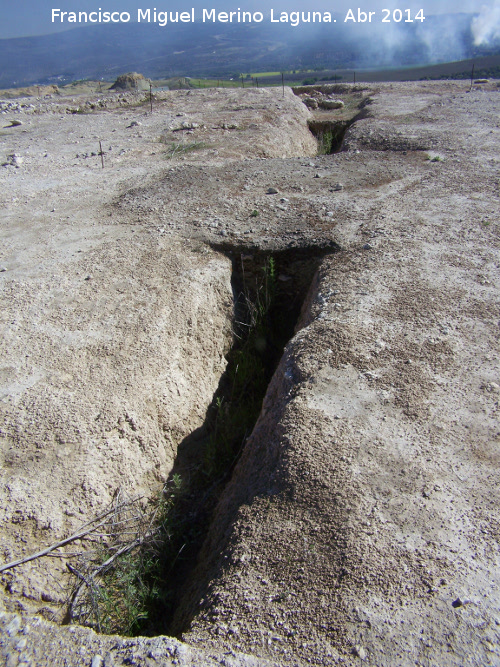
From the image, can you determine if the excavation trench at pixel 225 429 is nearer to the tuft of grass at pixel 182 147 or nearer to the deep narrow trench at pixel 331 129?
the tuft of grass at pixel 182 147

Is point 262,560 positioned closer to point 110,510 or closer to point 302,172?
point 110,510

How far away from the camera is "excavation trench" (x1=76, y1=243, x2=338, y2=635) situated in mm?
2271

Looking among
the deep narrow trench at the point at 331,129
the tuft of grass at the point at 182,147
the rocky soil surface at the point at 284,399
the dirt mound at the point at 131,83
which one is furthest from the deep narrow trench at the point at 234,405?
the dirt mound at the point at 131,83

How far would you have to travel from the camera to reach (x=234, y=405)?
134 inches

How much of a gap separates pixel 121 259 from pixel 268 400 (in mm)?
1797

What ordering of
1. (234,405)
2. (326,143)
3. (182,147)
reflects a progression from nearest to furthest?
(234,405), (182,147), (326,143)

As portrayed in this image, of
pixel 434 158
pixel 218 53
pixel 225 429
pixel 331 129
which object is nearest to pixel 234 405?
pixel 225 429

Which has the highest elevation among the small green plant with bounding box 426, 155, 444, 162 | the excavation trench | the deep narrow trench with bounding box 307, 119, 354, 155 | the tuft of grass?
the deep narrow trench with bounding box 307, 119, 354, 155

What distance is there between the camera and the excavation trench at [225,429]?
89.4 inches

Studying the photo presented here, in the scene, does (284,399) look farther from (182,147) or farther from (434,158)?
(182,147)

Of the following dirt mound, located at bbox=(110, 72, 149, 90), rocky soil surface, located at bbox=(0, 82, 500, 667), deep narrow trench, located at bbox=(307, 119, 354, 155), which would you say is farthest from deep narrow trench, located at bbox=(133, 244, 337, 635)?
dirt mound, located at bbox=(110, 72, 149, 90)

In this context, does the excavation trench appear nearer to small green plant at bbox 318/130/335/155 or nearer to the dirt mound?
small green plant at bbox 318/130/335/155

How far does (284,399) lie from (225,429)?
2.75 feet

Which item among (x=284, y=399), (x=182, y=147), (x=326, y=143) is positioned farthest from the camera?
(x=326, y=143)
